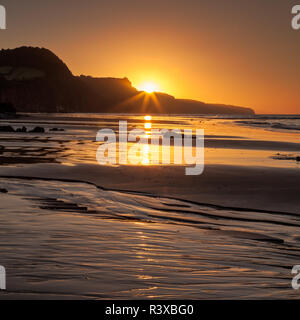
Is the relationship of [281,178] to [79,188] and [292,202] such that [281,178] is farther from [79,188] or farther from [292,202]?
[79,188]

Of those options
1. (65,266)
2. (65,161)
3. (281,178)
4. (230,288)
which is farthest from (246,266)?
(65,161)

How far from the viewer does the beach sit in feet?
19.1

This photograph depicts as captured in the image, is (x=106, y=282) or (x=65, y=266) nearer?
(x=106, y=282)

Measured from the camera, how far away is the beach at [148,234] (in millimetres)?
5816

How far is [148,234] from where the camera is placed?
27.9ft

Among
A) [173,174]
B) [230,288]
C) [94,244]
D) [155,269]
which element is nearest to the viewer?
[230,288]

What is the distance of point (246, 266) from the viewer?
6.76 m

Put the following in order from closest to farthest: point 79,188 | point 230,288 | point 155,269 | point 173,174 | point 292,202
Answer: point 230,288 < point 155,269 < point 292,202 < point 79,188 < point 173,174

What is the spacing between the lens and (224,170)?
1809 cm
